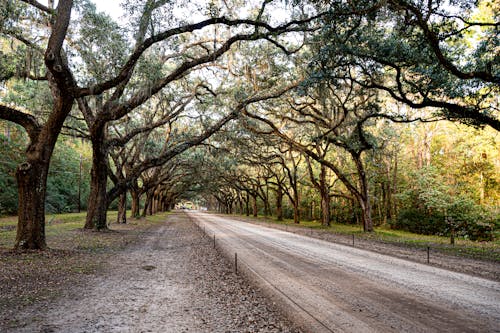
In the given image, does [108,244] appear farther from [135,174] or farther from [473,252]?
[473,252]

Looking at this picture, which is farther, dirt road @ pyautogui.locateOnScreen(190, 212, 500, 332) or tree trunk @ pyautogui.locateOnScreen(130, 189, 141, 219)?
tree trunk @ pyautogui.locateOnScreen(130, 189, 141, 219)

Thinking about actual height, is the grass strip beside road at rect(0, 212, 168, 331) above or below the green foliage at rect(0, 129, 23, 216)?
below

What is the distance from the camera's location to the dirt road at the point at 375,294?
5113 millimetres

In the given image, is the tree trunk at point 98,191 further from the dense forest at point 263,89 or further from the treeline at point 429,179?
the treeline at point 429,179

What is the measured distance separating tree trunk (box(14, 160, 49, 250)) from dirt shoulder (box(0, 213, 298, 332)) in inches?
113

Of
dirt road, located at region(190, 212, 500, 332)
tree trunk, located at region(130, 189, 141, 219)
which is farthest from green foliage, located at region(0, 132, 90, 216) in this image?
dirt road, located at region(190, 212, 500, 332)

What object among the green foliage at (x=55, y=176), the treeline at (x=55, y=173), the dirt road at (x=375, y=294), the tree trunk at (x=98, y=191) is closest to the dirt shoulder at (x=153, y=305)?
the dirt road at (x=375, y=294)

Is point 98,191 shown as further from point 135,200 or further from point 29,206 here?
point 135,200

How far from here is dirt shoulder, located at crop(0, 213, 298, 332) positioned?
193 inches

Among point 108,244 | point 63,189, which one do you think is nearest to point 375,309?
point 108,244

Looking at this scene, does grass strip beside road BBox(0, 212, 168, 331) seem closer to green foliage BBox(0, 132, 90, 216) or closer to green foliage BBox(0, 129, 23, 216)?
green foliage BBox(0, 132, 90, 216)

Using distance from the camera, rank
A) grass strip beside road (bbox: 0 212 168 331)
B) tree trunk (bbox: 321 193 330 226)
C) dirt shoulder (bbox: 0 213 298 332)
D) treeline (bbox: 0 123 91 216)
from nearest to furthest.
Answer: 1. dirt shoulder (bbox: 0 213 298 332)
2. grass strip beside road (bbox: 0 212 168 331)
3. tree trunk (bbox: 321 193 330 226)
4. treeline (bbox: 0 123 91 216)

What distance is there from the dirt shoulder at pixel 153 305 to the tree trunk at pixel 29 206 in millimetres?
2865

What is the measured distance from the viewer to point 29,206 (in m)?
10.1
